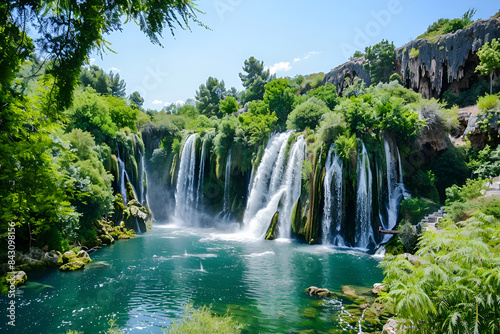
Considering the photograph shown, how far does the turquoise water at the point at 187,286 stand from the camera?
8.32m

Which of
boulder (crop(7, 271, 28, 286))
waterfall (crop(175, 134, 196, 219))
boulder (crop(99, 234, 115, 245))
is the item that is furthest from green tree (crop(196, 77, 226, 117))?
boulder (crop(7, 271, 28, 286))

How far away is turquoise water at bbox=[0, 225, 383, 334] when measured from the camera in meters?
8.32

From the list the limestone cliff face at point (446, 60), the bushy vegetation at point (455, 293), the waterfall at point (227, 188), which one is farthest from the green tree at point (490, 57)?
the bushy vegetation at point (455, 293)

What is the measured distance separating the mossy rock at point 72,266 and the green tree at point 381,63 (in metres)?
31.2

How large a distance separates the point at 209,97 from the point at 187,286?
46.4m

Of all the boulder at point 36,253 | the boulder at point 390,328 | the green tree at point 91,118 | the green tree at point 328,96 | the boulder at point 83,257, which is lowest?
the boulder at point 390,328

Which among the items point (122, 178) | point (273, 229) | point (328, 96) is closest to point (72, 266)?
point (122, 178)

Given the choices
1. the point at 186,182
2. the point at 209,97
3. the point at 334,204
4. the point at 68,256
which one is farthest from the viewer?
the point at 209,97

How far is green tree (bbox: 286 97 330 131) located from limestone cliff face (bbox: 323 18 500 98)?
12.3 metres

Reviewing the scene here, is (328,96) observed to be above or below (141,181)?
above

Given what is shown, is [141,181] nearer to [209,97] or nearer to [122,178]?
[122,178]

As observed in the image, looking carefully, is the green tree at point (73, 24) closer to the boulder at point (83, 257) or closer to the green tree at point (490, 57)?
the boulder at point (83, 257)

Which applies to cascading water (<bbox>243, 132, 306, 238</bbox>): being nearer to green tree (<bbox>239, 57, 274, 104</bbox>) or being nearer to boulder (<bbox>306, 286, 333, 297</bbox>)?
boulder (<bbox>306, 286, 333, 297</bbox>)

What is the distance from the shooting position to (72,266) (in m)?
13.0
